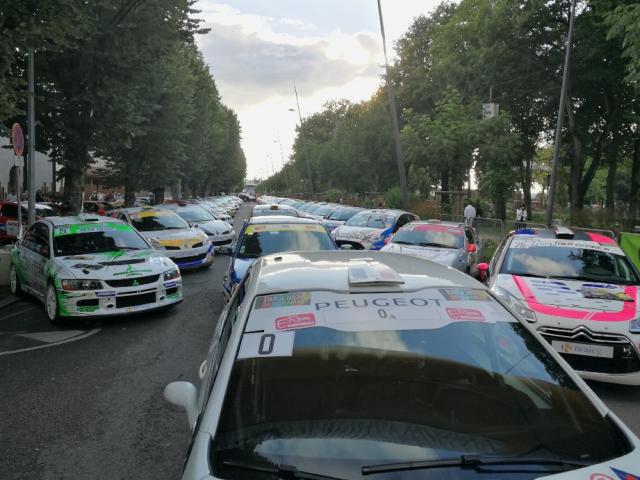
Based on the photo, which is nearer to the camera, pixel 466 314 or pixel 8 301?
pixel 466 314

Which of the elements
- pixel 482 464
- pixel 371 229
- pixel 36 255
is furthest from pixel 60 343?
pixel 371 229

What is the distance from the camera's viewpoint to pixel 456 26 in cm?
3456

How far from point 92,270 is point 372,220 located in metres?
11.2

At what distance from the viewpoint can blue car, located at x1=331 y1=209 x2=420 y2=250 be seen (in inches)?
651

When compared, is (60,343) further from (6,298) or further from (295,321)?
(295,321)

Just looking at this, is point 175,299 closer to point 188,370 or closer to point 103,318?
point 103,318

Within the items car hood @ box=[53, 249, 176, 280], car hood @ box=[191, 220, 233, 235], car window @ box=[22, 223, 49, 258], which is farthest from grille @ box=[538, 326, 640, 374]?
car hood @ box=[191, 220, 233, 235]

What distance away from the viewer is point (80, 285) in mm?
8289

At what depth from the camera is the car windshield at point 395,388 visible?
6.84 feet

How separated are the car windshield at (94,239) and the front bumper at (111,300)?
1.25m

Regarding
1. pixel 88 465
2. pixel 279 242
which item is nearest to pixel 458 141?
pixel 279 242

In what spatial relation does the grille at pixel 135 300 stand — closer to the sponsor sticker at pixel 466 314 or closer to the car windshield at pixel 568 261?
the car windshield at pixel 568 261

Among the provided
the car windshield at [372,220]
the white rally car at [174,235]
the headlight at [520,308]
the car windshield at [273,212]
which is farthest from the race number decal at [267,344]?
the car windshield at [273,212]

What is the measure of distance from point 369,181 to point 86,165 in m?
34.7
